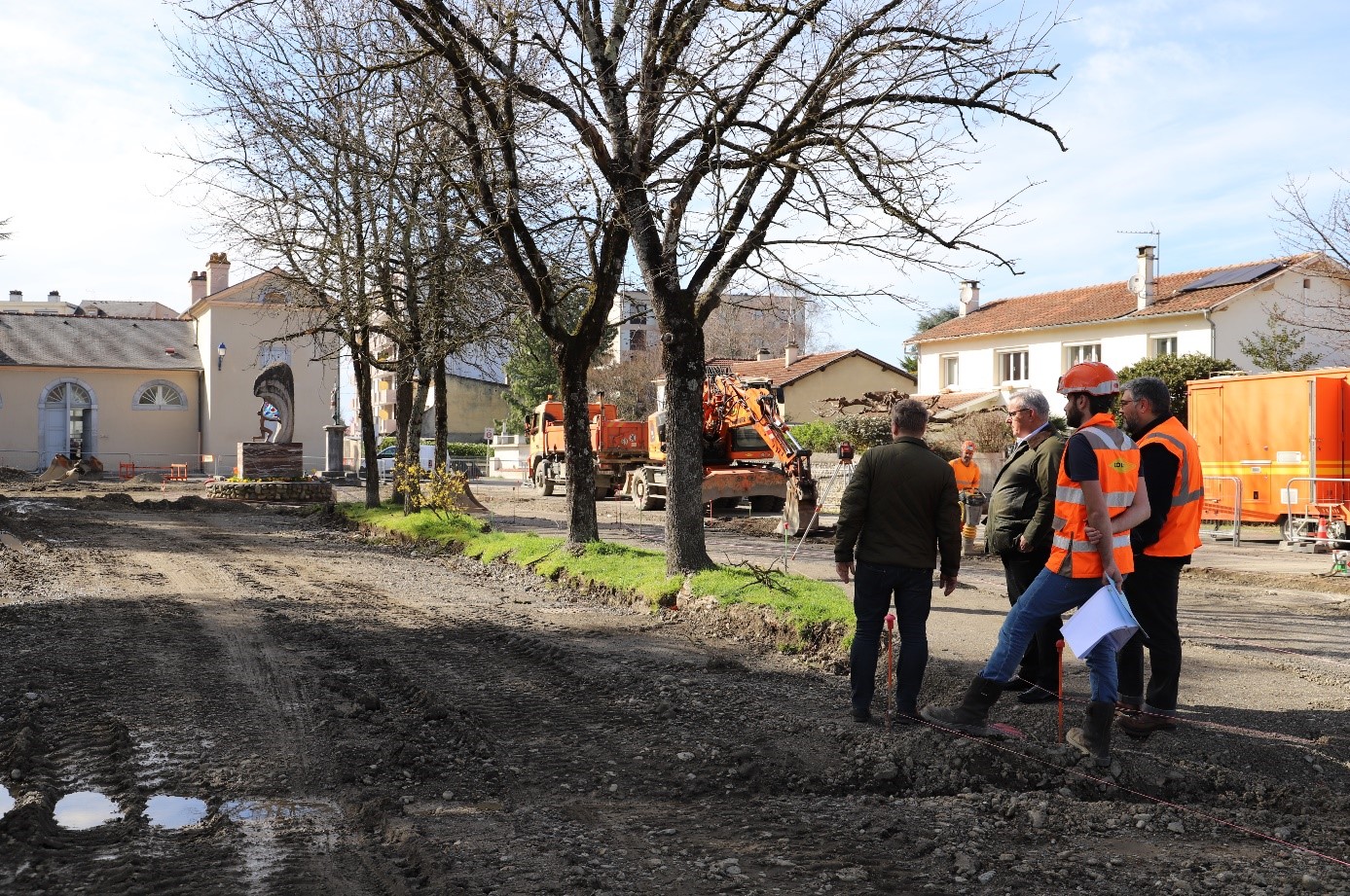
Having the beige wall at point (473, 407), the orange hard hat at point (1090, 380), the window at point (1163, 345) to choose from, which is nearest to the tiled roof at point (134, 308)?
the beige wall at point (473, 407)

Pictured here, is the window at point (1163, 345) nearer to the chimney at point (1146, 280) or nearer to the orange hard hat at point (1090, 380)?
the chimney at point (1146, 280)

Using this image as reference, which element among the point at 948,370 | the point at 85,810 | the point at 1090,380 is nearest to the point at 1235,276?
the point at 948,370

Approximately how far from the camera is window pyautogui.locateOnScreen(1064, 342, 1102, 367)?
119ft

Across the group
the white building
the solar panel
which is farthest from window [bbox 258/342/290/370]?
the solar panel

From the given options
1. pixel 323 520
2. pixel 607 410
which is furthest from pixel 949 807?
pixel 607 410

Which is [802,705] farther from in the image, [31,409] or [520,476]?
[31,409]

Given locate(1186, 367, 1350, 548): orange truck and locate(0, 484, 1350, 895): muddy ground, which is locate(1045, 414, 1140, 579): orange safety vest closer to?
locate(0, 484, 1350, 895): muddy ground

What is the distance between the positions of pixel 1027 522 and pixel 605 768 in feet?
9.99

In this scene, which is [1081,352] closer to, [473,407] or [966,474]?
[966,474]

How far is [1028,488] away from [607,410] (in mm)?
23993

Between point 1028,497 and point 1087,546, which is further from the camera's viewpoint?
point 1028,497

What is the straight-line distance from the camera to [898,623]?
21.3 ft

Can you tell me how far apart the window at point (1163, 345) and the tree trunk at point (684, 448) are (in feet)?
86.6

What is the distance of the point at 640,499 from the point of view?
86.3 ft
